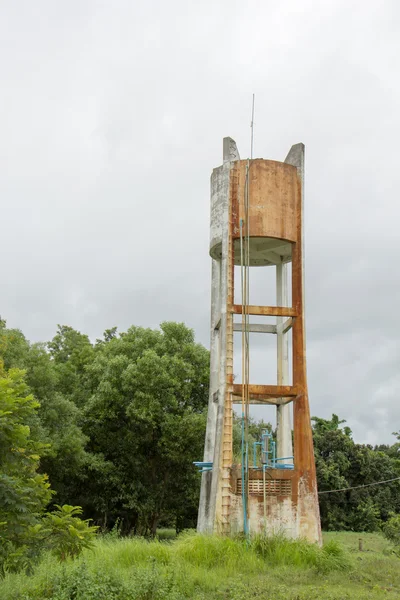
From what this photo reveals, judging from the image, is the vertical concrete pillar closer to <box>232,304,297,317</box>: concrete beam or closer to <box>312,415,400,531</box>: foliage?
<box>232,304,297,317</box>: concrete beam

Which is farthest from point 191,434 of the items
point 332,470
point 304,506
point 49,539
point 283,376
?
point 49,539

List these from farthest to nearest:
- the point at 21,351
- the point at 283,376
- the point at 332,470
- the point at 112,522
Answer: the point at 332,470
the point at 112,522
the point at 21,351
the point at 283,376

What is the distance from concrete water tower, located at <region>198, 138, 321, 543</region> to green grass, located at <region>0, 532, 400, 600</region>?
0.91 meters

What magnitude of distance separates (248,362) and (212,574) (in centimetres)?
521

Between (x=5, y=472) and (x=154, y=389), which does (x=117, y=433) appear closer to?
(x=154, y=389)

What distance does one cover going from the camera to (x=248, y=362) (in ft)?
55.3

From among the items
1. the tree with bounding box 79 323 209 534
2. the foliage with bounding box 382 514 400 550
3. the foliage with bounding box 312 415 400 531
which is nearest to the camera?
the foliage with bounding box 382 514 400 550

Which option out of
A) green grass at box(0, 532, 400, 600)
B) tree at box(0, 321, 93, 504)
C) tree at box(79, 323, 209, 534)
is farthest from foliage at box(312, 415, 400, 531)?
green grass at box(0, 532, 400, 600)

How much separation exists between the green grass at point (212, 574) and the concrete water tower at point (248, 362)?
910 millimetres

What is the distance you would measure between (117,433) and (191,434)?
11.6 feet

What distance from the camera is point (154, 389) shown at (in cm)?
2698

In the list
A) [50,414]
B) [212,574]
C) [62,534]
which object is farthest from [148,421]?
[62,534]

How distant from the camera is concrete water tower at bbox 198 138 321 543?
631 inches

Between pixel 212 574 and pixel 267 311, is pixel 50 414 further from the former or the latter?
pixel 212 574
